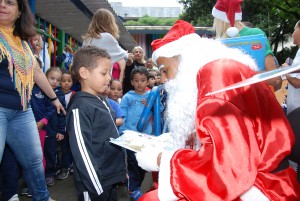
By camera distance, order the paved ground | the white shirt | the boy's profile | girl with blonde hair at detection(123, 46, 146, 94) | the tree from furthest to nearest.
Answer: the tree < girl with blonde hair at detection(123, 46, 146, 94) < the boy's profile < the paved ground < the white shirt

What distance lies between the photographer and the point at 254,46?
8.04 feet

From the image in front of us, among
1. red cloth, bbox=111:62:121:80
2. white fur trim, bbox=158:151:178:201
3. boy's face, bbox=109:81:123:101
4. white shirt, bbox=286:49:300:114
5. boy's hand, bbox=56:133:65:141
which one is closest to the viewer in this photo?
white fur trim, bbox=158:151:178:201

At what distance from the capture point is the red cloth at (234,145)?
132 cm

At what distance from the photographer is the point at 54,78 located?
424cm

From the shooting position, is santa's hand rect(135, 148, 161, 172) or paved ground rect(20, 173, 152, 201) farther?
paved ground rect(20, 173, 152, 201)

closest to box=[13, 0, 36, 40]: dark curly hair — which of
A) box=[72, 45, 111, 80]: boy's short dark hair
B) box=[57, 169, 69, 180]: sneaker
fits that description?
box=[72, 45, 111, 80]: boy's short dark hair

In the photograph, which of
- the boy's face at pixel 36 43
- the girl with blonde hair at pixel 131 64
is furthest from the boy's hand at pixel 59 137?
the girl with blonde hair at pixel 131 64

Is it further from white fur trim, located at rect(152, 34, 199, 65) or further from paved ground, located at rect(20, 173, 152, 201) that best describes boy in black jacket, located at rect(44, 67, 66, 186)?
white fur trim, located at rect(152, 34, 199, 65)

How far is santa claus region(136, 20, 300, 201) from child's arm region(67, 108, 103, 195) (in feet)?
2.32

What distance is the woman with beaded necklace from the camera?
245 cm

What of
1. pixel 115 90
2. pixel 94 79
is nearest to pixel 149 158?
pixel 94 79

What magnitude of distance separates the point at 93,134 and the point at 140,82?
197cm

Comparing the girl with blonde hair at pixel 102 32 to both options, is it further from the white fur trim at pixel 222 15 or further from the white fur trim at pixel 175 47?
the white fur trim at pixel 175 47

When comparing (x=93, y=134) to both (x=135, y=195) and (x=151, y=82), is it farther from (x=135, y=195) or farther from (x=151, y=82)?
(x=151, y=82)
